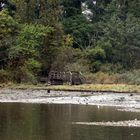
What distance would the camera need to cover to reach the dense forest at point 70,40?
6669cm

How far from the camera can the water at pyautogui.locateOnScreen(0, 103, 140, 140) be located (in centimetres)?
2038

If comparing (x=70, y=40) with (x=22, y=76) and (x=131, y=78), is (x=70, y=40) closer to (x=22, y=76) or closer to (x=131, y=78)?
(x=131, y=78)

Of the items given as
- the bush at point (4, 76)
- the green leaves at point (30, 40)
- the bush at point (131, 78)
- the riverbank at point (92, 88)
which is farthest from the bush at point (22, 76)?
the bush at point (131, 78)

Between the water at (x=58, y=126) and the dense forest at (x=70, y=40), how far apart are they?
34.8 metres

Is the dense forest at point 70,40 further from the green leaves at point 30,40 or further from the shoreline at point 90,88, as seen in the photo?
the shoreline at point 90,88

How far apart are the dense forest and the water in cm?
3483

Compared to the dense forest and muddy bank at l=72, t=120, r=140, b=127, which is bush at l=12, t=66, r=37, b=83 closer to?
the dense forest

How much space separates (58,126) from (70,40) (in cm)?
5334

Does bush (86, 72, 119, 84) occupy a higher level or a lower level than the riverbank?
higher

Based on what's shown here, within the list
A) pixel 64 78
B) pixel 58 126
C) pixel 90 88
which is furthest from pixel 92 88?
pixel 58 126

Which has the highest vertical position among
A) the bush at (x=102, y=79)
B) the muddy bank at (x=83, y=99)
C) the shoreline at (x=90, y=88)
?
the bush at (x=102, y=79)

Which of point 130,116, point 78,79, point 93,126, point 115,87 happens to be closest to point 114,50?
point 78,79

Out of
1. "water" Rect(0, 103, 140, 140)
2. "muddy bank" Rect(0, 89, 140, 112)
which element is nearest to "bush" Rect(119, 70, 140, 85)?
"muddy bank" Rect(0, 89, 140, 112)

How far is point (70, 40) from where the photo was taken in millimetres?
76625
